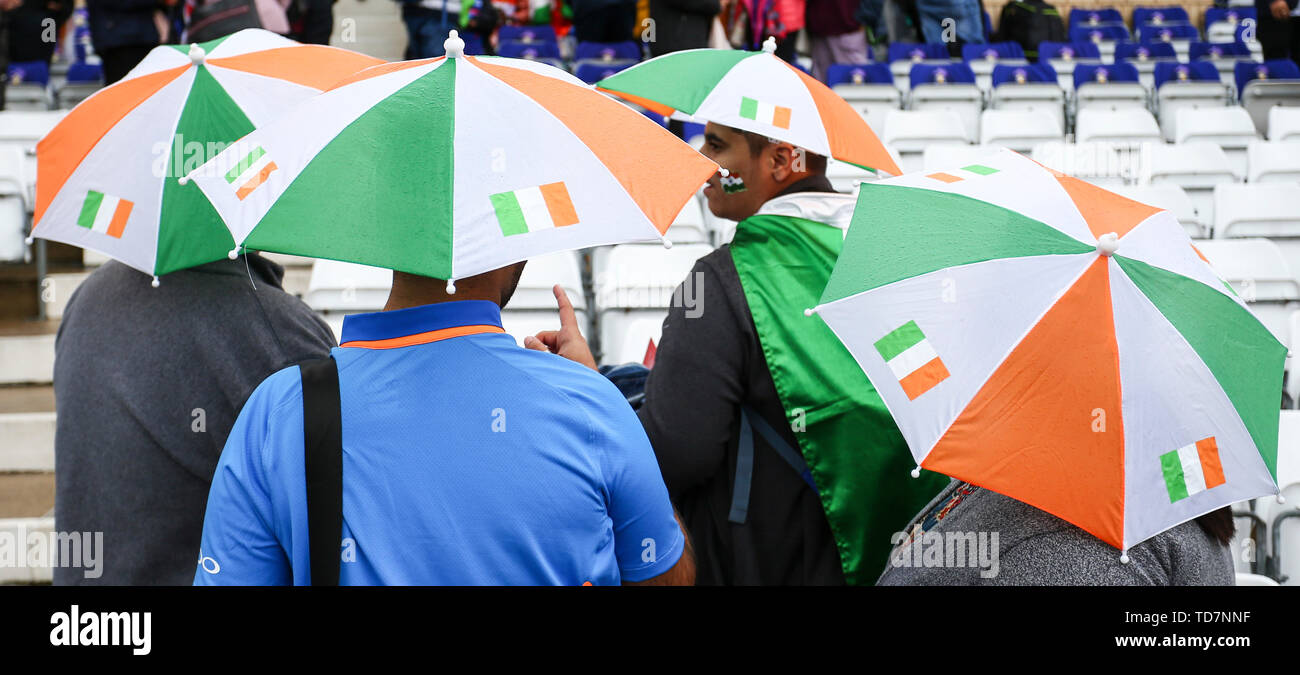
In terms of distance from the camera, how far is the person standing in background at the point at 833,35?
334 inches

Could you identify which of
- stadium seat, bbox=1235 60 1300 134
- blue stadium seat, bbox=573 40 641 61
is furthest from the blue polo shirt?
stadium seat, bbox=1235 60 1300 134

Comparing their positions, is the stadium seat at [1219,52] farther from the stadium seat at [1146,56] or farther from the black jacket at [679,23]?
the black jacket at [679,23]

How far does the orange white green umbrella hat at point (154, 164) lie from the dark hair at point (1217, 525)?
1.57 meters

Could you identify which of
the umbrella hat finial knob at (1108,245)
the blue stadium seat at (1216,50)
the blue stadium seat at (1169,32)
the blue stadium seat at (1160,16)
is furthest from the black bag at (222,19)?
the blue stadium seat at (1160,16)

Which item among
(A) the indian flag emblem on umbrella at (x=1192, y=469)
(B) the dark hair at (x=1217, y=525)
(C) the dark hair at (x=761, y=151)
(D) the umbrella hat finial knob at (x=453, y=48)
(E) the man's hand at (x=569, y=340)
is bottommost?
(B) the dark hair at (x=1217, y=525)

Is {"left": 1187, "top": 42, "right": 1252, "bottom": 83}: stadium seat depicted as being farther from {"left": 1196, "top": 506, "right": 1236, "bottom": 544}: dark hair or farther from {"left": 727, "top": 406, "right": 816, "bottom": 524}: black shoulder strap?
{"left": 1196, "top": 506, "right": 1236, "bottom": 544}: dark hair

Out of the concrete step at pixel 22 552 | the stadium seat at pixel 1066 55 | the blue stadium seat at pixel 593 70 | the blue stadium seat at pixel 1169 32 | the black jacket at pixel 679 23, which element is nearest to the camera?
the concrete step at pixel 22 552

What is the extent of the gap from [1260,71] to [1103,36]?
287cm

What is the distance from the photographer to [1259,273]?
4707 millimetres

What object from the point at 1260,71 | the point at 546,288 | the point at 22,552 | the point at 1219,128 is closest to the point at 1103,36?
the point at 1260,71

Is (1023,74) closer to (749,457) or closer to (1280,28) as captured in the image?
(1280,28)

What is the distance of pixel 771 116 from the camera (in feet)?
6.95
